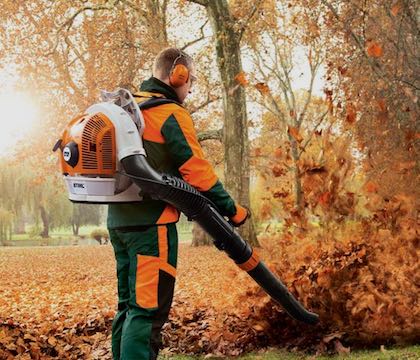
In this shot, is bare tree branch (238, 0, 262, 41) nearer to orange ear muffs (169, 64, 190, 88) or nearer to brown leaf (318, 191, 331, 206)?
brown leaf (318, 191, 331, 206)

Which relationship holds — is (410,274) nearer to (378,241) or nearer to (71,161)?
(378,241)

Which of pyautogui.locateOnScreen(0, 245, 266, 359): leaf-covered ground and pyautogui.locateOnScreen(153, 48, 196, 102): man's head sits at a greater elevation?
pyautogui.locateOnScreen(153, 48, 196, 102): man's head

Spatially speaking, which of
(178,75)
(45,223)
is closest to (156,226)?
(178,75)

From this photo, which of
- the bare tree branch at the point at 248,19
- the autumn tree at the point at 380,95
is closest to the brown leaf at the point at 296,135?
the autumn tree at the point at 380,95

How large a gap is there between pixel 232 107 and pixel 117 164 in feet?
34.9

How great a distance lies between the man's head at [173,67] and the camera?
3648 mm

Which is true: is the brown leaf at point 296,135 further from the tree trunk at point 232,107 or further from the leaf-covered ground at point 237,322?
the tree trunk at point 232,107

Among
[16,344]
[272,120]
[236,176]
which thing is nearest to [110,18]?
[236,176]

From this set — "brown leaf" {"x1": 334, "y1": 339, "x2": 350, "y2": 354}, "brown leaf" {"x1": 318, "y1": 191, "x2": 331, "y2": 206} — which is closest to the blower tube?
"brown leaf" {"x1": 334, "y1": 339, "x2": 350, "y2": 354}

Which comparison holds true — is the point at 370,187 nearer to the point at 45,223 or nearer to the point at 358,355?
the point at 358,355

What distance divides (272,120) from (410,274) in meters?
21.5

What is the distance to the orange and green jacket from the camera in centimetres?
338

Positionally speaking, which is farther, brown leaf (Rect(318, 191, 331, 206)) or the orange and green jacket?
brown leaf (Rect(318, 191, 331, 206))

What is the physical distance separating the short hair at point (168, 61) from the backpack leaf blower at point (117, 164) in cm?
27
